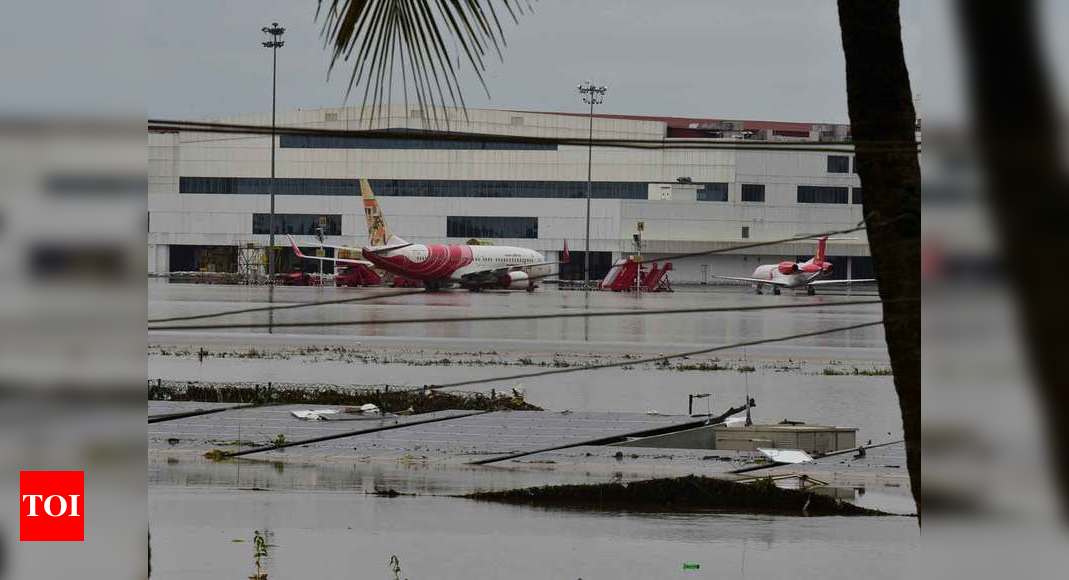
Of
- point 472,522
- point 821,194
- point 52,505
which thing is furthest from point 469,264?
point 52,505

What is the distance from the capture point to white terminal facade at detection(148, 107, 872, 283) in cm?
434

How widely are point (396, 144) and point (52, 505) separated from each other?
216cm

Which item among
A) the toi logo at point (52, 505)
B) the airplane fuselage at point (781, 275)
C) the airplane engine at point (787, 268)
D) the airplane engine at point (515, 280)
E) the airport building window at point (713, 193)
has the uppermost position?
the airport building window at point (713, 193)

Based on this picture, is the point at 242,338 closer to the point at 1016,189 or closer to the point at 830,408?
the point at 830,408

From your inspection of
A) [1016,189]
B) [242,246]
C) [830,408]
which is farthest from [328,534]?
[830,408]

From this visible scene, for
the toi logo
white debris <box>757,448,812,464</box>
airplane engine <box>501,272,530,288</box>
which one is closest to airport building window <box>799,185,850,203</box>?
airplane engine <box>501,272,530,288</box>

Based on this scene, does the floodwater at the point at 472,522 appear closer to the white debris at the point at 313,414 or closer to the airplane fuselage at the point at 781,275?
the airplane fuselage at the point at 781,275

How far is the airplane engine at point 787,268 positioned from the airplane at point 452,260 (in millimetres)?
1579

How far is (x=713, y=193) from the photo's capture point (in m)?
6.61

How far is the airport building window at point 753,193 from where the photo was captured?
19.6ft

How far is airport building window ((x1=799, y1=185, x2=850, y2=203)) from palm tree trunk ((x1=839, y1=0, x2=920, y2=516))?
6.48 ft

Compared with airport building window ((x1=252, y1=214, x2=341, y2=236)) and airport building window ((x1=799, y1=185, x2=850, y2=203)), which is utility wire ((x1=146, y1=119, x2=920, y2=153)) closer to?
airport building window ((x1=799, y1=185, x2=850, y2=203))

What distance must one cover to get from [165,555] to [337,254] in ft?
13.1

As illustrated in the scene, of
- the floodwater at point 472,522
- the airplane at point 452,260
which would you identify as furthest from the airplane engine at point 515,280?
the floodwater at point 472,522
